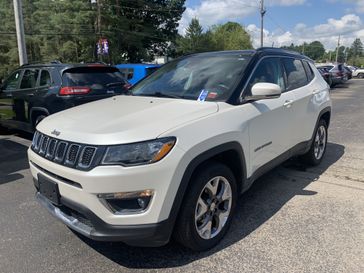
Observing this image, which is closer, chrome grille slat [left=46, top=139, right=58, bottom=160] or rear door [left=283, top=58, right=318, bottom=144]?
chrome grille slat [left=46, top=139, right=58, bottom=160]

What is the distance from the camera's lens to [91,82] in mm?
7152

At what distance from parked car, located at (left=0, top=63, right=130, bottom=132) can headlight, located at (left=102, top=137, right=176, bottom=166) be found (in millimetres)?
4261

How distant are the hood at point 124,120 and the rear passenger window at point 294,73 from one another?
1721 mm

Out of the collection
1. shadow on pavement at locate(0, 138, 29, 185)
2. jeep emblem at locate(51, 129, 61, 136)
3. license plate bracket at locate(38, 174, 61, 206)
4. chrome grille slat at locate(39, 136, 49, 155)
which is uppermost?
jeep emblem at locate(51, 129, 61, 136)

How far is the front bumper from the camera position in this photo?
2.67m

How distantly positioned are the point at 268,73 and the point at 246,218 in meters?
1.63

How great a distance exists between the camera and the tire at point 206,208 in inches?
116

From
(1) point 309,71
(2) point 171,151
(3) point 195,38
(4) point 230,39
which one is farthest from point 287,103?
(4) point 230,39

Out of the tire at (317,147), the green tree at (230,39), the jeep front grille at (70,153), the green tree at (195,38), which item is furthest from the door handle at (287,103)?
the green tree at (230,39)

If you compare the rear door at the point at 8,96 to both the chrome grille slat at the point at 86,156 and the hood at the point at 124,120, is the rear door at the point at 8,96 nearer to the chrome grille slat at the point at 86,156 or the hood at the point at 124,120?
the hood at the point at 124,120

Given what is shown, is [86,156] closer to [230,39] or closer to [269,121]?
[269,121]

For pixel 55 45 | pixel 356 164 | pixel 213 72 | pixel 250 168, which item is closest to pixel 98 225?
pixel 250 168

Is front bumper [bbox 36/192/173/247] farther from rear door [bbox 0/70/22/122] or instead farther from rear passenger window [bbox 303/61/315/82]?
rear door [bbox 0/70/22/122]

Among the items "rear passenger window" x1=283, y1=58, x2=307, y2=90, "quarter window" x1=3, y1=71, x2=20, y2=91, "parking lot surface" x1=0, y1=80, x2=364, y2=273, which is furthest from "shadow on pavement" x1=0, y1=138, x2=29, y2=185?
"rear passenger window" x1=283, y1=58, x2=307, y2=90
